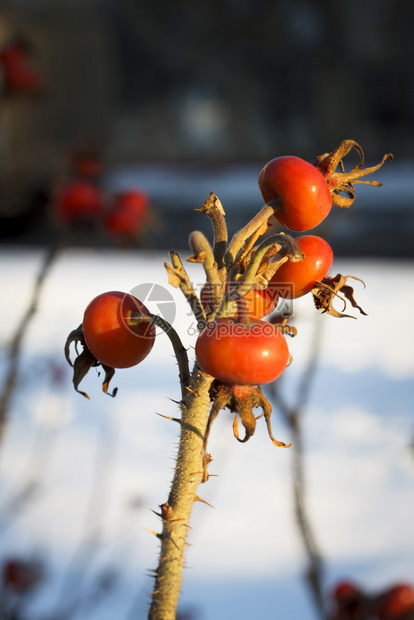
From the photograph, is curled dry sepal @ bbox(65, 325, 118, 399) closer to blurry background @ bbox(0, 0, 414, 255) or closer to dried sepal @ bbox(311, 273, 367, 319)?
dried sepal @ bbox(311, 273, 367, 319)

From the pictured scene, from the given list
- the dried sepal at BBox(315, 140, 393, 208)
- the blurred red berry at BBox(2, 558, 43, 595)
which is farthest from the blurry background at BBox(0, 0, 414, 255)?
the dried sepal at BBox(315, 140, 393, 208)

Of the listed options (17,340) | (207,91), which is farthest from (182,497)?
(207,91)

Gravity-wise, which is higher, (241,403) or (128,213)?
(128,213)

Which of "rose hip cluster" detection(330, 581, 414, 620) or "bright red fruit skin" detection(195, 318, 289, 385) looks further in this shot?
"rose hip cluster" detection(330, 581, 414, 620)

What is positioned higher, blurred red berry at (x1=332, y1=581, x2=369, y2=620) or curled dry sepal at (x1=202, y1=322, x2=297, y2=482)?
curled dry sepal at (x1=202, y1=322, x2=297, y2=482)

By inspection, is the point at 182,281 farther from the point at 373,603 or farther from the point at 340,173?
the point at 373,603

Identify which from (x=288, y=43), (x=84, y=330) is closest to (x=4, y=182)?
(x=288, y=43)

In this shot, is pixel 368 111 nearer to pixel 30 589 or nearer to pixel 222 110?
pixel 222 110
